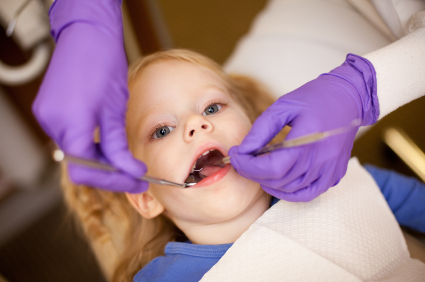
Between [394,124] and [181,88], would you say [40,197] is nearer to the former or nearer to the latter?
[181,88]

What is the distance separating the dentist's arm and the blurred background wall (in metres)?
0.86

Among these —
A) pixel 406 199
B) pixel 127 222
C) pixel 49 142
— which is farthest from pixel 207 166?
pixel 49 142

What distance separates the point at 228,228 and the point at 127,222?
1.89ft

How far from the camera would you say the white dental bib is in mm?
775

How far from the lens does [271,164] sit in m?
0.70

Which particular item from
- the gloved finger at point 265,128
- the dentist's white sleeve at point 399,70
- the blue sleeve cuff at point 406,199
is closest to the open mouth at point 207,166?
the gloved finger at point 265,128

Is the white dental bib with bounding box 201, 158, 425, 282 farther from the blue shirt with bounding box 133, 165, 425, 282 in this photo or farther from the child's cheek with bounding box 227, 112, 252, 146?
the child's cheek with bounding box 227, 112, 252, 146

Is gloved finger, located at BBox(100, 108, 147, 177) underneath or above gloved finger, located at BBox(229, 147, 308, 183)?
above

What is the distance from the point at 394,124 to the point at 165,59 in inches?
51.5

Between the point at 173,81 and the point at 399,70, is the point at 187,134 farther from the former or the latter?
the point at 399,70

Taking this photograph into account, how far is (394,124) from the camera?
65.1 inches

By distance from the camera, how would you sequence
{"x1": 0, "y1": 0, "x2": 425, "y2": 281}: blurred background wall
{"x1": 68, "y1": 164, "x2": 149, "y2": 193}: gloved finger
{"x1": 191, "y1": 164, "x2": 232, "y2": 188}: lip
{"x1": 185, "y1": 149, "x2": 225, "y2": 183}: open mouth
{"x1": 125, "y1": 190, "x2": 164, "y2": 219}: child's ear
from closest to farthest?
{"x1": 68, "y1": 164, "x2": 149, "y2": 193}: gloved finger → {"x1": 191, "y1": 164, "x2": 232, "y2": 188}: lip → {"x1": 185, "y1": 149, "x2": 225, "y2": 183}: open mouth → {"x1": 125, "y1": 190, "x2": 164, "y2": 219}: child's ear → {"x1": 0, "y1": 0, "x2": 425, "y2": 281}: blurred background wall

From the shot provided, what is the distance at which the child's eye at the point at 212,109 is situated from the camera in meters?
0.97

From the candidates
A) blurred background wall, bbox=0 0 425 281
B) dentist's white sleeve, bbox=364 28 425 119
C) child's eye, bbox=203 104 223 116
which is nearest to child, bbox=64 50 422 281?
child's eye, bbox=203 104 223 116
